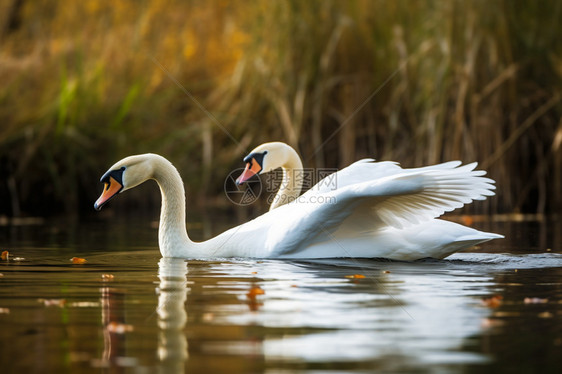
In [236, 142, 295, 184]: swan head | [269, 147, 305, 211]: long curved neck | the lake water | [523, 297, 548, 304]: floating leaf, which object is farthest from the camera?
[269, 147, 305, 211]: long curved neck

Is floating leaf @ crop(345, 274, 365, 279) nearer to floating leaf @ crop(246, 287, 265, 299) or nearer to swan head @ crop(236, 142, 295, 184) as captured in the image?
floating leaf @ crop(246, 287, 265, 299)

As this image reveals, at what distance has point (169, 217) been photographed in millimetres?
8406

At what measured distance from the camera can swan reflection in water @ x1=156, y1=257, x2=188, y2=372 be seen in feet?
13.2

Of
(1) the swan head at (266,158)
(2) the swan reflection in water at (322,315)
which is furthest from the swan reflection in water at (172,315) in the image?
(1) the swan head at (266,158)

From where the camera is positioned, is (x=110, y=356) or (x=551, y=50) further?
(x=551, y=50)

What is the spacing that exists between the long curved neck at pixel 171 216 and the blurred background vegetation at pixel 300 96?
5.02 meters

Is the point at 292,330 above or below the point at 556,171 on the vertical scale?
below

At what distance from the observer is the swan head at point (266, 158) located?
883 cm

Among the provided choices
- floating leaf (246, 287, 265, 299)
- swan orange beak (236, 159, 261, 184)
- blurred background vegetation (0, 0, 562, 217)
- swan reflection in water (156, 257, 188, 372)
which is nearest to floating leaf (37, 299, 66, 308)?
swan reflection in water (156, 257, 188, 372)

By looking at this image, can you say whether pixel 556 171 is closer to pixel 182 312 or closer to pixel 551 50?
pixel 551 50

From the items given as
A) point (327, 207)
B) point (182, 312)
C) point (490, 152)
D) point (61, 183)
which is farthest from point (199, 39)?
point (182, 312)

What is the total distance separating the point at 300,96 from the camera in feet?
45.8

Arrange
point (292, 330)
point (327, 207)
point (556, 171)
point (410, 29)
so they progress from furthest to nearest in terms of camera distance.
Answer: point (410, 29) < point (556, 171) < point (327, 207) < point (292, 330)

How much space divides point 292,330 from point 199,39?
14.2 metres
